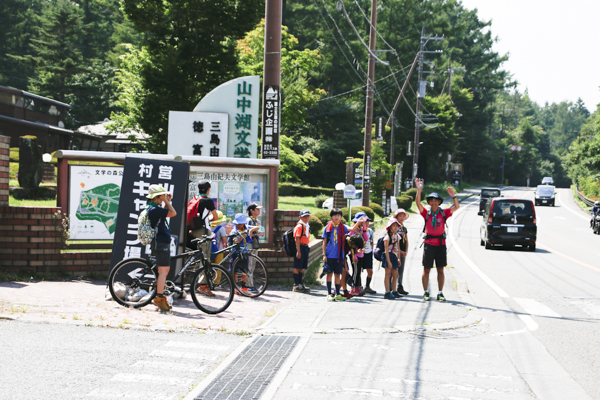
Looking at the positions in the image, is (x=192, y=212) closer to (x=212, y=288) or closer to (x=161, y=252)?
(x=212, y=288)

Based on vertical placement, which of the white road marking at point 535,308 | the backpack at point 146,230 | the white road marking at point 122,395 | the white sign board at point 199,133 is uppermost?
the white sign board at point 199,133

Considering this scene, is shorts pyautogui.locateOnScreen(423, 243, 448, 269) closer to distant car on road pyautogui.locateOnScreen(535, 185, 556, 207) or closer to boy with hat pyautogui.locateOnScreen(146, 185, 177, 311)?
boy with hat pyautogui.locateOnScreen(146, 185, 177, 311)

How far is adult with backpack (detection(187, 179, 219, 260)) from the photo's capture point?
9578 millimetres

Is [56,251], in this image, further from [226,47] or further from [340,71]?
[340,71]

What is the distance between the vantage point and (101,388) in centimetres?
496

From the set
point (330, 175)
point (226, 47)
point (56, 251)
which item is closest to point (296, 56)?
point (226, 47)

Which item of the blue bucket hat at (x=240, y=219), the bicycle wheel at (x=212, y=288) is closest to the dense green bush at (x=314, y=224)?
the blue bucket hat at (x=240, y=219)

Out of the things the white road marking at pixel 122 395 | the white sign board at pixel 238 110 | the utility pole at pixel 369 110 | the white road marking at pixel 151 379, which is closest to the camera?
the white road marking at pixel 122 395

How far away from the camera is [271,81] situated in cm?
1207

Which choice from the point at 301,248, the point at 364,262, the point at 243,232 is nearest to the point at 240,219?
the point at 243,232

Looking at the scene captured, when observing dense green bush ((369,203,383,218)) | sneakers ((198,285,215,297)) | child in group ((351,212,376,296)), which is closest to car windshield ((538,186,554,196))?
dense green bush ((369,203,383,218))

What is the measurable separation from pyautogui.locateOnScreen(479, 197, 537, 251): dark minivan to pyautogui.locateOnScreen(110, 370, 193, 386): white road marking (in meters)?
17.3

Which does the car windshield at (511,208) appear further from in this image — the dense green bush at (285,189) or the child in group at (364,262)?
the dense green bush at (285,189)

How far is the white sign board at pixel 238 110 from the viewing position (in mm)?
13703
